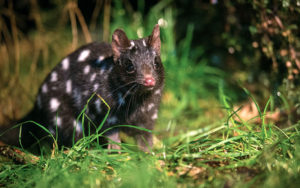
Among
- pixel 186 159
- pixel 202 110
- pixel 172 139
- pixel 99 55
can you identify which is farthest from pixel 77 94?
pixel 202 110

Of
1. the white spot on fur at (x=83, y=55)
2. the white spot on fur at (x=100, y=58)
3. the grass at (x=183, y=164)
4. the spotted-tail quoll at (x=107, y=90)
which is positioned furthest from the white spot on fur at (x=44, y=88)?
the grass at (x=183, y=164)

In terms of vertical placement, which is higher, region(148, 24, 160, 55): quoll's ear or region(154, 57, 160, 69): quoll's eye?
region(148, 24, 160, 55): quoll's ear

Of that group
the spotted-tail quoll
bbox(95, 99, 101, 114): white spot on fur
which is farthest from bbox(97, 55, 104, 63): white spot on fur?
bbox(95, 99, 101, 114): white spot on fur

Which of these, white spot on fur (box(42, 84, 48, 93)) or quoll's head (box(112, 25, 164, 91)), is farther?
white spot on fur (box(42, 84, 48, 93))

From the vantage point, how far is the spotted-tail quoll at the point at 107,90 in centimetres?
318

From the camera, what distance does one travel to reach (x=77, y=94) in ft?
11.5

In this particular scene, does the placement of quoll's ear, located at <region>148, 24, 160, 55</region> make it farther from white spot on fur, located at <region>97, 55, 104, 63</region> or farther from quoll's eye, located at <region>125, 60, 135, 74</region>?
white spot on fur, located at <region>97, 55, 104, 63</region>

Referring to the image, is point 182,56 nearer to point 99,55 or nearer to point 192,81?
point 192,81

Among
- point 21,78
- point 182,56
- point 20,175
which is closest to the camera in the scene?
point 20,175

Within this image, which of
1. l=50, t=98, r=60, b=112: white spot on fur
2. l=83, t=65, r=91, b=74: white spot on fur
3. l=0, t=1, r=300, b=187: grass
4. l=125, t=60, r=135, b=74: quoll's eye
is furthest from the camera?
l=50, t=98, r=60, b=112: white spot on fur

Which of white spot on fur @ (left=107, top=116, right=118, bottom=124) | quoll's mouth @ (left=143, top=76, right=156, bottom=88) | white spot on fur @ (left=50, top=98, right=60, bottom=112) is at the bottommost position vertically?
white spot on fur @ (left=107, top=116, right=118, bottom=124)

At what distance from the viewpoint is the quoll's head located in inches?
121

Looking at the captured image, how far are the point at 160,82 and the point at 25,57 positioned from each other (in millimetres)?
4467

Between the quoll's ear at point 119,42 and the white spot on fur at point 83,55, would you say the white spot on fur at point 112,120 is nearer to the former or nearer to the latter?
the quoll's ear at point 119,42
